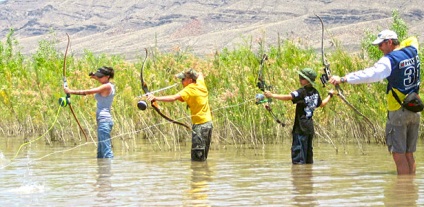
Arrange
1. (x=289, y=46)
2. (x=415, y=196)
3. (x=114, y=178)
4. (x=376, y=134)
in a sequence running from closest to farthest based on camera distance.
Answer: (x=415, y=196), (x=114, y=178), (x=376, y=134), (x=289, y=46)

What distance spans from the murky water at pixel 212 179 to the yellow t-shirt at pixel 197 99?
0.65 metres

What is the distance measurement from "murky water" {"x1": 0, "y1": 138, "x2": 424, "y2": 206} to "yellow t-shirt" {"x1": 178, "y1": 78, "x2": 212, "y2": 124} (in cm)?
65

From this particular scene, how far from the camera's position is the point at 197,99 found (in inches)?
513

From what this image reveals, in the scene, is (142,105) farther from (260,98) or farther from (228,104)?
(228,104)

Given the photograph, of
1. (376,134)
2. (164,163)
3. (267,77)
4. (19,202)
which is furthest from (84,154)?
(19,202)

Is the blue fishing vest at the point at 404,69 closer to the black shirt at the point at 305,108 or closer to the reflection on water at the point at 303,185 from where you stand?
the reflection on water at the point at 303,185

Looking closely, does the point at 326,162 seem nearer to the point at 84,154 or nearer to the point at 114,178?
the point at 114,178

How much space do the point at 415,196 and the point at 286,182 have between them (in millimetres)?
1895

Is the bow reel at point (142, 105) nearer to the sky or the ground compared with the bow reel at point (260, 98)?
nearer to the ground

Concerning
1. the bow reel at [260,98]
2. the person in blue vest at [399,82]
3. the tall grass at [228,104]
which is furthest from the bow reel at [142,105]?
the person in blue vest at [399,82]

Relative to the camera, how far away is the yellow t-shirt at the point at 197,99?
13.0 meters

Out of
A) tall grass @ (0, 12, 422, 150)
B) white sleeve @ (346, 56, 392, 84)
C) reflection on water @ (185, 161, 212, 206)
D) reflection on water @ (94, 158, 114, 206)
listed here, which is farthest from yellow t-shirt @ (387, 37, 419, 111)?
tall grass @ (0, 12, 422, 150)

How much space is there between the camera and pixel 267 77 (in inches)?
658

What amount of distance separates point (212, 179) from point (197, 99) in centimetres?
191
